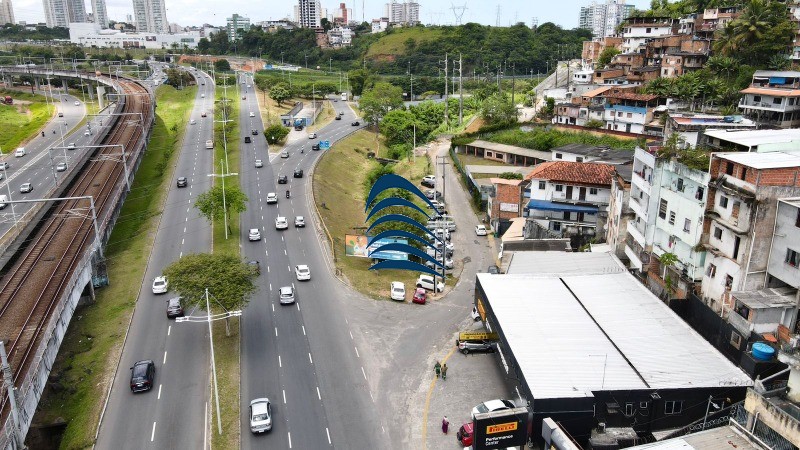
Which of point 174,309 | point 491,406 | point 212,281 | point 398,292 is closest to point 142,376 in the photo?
point 212,281

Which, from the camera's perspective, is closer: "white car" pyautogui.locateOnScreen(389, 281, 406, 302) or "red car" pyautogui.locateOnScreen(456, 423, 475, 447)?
"red car" pyautogui.locateOnScreen(456, 423, 475, 447)

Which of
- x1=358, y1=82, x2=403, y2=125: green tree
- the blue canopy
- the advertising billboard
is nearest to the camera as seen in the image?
the advertising billboard

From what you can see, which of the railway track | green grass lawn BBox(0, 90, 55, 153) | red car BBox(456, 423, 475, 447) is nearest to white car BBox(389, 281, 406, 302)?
red car BBox(456, 423, 475, 447)

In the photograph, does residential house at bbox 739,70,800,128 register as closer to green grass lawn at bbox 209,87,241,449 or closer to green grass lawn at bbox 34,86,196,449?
green grass lawn at bbox 209,87,241,449

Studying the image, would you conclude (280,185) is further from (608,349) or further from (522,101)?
(522,101)

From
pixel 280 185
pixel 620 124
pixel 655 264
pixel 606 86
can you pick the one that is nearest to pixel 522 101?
pixel 606 86

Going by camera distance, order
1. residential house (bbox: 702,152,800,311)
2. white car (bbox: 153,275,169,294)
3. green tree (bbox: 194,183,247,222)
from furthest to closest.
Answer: green tree (bbox: 194,183,247,222) < white car (bbox: 153,275,169,294) < residential house (bbox: 702,152,800,311)
